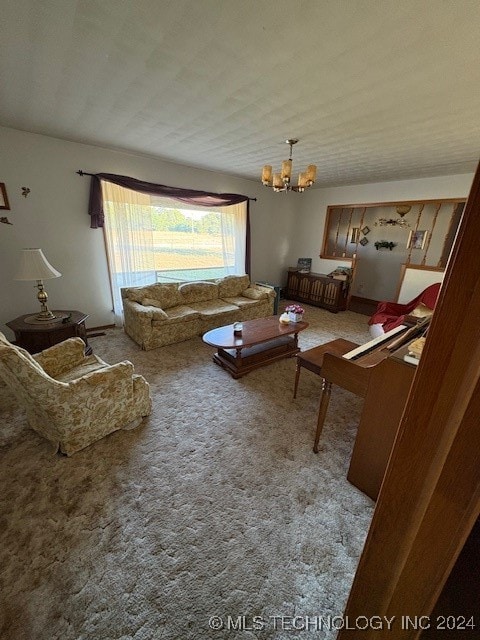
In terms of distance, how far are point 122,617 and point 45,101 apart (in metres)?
3.49

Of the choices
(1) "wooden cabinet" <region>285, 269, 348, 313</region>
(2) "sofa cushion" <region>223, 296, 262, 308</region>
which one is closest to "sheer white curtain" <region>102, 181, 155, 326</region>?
(2) "sofa cushion" <region>223, 296, 262, 308</region>

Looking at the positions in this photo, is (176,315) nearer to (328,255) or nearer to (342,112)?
(342,112)

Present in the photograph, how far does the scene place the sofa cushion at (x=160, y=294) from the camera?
11.5ft

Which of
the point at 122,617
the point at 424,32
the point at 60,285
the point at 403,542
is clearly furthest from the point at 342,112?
the point at 60,285

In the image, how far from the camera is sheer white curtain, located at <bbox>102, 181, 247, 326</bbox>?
3576 mm

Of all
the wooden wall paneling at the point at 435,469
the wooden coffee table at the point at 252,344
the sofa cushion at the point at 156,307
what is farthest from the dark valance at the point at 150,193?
the wooden wall paneling at the point at 435,469

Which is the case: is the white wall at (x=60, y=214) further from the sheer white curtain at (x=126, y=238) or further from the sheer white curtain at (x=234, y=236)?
the sheer white curtain at (x=234, y=236)

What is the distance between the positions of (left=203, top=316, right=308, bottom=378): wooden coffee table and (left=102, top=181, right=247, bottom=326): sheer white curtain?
A: 191 cm

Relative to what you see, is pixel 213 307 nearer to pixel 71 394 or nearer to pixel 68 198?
pixel 68 198

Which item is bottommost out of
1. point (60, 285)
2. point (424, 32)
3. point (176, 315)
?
point (176, 315)

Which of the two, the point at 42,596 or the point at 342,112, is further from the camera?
the point at 342,112

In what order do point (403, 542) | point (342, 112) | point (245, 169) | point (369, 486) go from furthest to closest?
point (245, 169)
point (342, 112)
point (369, 486)
point (403, 542)

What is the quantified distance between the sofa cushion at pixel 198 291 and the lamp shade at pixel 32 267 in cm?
175

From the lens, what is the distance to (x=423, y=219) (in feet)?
17.4
